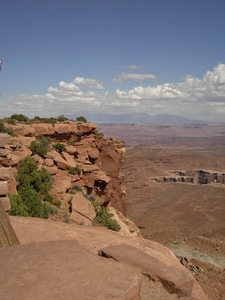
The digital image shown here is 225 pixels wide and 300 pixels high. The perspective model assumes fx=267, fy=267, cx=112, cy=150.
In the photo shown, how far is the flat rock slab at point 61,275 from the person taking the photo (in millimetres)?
3246

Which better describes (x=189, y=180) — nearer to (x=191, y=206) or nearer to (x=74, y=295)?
(x=191, y=206)

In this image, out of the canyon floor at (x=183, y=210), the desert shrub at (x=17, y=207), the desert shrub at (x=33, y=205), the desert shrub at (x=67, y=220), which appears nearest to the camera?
the desert shrub at (x=17, y=207)

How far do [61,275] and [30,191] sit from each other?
904 centimetres

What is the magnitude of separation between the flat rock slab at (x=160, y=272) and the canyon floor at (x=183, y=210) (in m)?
10.6

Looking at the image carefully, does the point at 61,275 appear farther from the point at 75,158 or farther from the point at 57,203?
the point at 75,158

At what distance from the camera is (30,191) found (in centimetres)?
1214

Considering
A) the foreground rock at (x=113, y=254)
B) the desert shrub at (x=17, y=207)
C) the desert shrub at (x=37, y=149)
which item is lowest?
the desert shrub at (x=17, y=207)

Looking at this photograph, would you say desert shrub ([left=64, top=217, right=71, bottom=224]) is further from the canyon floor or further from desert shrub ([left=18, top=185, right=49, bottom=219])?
the canyon floor

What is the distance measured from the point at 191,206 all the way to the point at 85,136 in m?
Answer: 39.6

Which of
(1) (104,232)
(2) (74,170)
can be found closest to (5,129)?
(2) (74,170)

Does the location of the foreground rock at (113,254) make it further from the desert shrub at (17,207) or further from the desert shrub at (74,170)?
the desert shrub at (74,170)

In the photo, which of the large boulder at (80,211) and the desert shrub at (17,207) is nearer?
the desert shrub at (17,207)

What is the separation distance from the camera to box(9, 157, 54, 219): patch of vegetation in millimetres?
10523

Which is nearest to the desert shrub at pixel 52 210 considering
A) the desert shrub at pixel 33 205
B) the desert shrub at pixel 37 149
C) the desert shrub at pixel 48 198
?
the desert shrub at pixel 33 205
